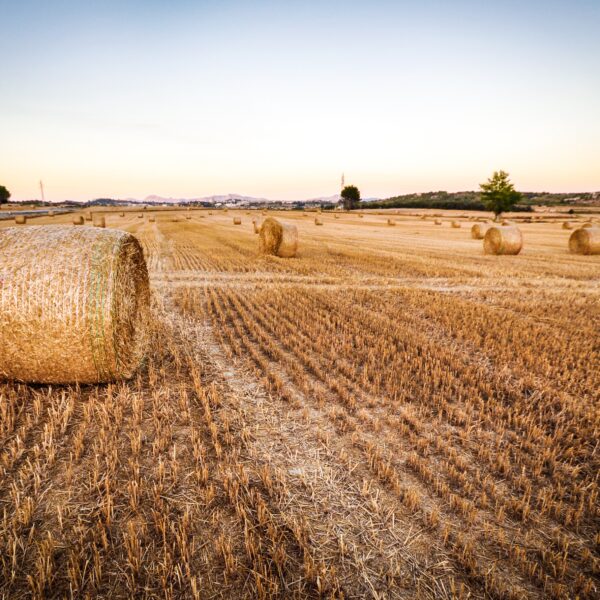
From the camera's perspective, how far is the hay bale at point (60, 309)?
Answer: 15.3ft

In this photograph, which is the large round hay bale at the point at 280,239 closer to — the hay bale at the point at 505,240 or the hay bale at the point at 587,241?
the hay bale at the point at 505,240

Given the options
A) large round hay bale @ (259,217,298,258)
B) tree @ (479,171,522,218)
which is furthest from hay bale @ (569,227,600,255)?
tree @ (479,171,522,218)

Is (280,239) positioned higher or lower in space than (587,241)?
higher

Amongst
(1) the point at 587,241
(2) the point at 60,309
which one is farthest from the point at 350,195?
(2) the point at 60,309

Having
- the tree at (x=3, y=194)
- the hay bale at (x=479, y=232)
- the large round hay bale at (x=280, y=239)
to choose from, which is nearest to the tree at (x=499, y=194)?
the hay bale at (x=479, y=232)

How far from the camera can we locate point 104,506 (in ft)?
9.93

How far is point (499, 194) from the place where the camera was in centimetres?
6606

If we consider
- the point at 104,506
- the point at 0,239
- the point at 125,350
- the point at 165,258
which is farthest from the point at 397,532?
the point at 165,258

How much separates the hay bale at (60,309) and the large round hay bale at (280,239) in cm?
1199

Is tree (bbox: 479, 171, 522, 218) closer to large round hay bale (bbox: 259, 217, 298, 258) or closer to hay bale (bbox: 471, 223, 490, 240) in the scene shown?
hay bale (bbox: 471, 223, 490, 240)

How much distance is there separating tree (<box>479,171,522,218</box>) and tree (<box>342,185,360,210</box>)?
1920 inches

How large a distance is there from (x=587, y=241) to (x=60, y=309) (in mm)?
23737

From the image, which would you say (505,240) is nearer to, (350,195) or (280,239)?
(280,239)

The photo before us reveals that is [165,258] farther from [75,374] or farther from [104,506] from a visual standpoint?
[104,506]
